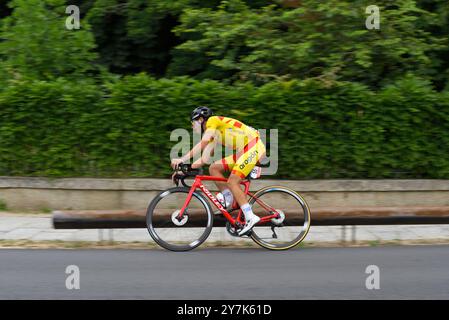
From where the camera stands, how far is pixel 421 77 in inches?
482

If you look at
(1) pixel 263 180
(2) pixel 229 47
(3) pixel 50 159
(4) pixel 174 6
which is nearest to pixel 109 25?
(4) pixel 174 6

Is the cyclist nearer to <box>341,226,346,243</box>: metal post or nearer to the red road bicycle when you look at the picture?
the red road bicycle

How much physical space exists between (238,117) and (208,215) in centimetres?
351

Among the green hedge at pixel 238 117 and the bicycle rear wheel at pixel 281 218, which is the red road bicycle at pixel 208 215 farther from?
the green hedge at pixel 238 117

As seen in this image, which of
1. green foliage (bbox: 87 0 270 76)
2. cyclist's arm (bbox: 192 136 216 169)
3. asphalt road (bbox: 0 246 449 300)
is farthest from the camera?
green foliage (bbox: 87 0 270 76)

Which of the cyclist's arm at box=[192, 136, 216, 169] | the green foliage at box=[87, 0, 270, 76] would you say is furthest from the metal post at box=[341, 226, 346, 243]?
the green foliage at box=[87, 0, 270, 76]

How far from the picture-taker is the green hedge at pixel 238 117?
1125 centimetres

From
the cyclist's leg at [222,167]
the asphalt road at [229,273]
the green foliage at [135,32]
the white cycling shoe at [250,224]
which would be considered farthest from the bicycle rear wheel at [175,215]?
the green foliage at [135,32]

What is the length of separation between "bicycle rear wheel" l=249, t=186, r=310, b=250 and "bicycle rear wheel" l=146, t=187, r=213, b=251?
63 cm

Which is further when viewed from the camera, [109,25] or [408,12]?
[109,25]

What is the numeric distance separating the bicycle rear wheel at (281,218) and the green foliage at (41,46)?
5.71 m

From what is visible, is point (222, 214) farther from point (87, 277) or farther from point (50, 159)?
point (50, 159)

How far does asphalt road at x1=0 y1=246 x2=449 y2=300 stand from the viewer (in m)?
6.23
